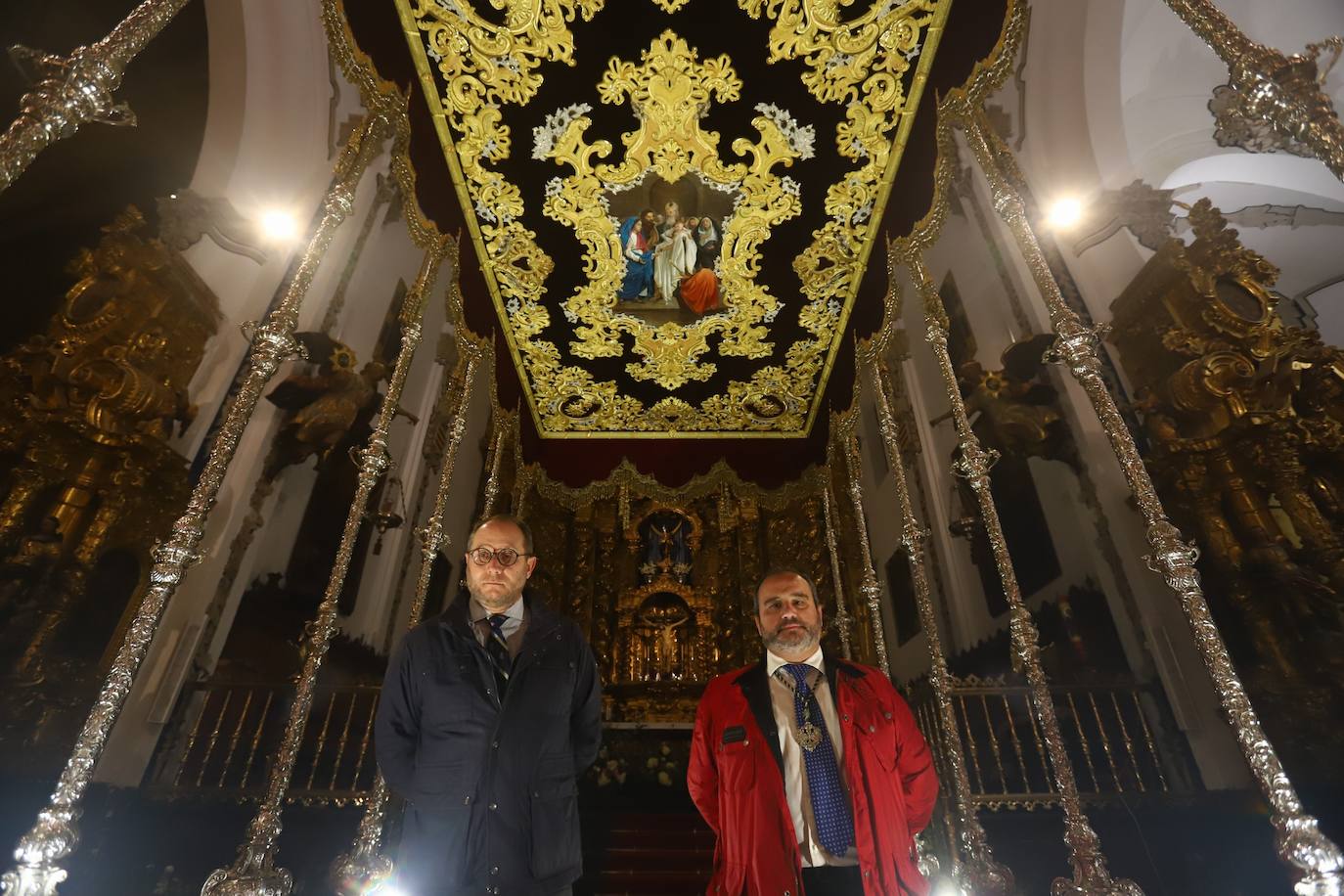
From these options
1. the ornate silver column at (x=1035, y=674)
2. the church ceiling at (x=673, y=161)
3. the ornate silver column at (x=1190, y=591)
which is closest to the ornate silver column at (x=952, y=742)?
the ornate silver column at (x=1035, y=674)

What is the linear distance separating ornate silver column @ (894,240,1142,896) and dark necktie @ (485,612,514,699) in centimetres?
270

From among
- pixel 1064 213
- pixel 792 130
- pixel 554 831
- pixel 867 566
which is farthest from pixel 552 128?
pixel 554 831

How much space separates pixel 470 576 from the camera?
2.37 m

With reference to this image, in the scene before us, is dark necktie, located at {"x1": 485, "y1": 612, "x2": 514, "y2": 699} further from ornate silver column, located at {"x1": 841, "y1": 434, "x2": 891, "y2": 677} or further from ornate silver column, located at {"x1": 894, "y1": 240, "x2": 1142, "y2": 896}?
ornate silver column, located at {"x1": 841, "y1": 434, "x2": 891, "y2": 677}

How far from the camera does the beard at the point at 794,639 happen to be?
7.79 ft

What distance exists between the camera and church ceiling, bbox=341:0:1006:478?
517cm

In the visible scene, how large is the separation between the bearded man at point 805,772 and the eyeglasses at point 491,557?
1008 millimetres

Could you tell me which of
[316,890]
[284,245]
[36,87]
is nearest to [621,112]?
[284,245]

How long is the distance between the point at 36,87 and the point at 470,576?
2.50 m

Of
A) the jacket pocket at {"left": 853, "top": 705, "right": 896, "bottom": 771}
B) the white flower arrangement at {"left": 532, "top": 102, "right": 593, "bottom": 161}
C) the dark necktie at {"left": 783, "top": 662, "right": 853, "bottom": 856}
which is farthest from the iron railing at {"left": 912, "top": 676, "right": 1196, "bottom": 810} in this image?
the white flower arrangement at {"left": 532, "top": 102, "right": 593, "bottom": 161}

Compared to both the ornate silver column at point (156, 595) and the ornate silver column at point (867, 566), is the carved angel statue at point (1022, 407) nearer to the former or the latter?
the ornate silver column at point (867, 566)

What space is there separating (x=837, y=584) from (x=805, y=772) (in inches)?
230

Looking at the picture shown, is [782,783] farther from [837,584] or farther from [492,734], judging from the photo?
[837,584]

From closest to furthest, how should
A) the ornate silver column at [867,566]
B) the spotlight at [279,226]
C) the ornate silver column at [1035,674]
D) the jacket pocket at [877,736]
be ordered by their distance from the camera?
1. the jacket pocket at [877,736]
2. the ornate silver column at [1035,674]
3. the spotlight at [279,226]
4. the ornate silver column at [867,566]
